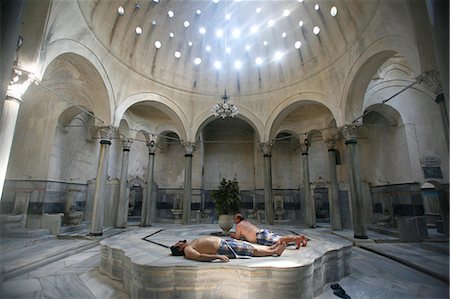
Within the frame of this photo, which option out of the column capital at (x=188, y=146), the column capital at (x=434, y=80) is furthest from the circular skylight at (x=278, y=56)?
the column capital at (x=434, y=80)

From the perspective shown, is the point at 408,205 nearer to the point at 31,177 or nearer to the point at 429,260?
the point at 429,260

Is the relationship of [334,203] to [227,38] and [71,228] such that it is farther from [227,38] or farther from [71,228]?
[71,228]

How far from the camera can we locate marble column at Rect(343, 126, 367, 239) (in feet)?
26.1

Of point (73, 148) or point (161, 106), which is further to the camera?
point (161, 106)

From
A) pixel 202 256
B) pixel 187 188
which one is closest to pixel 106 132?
pixel 187 188

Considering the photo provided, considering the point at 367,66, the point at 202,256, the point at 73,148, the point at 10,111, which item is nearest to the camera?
the point at 202,256

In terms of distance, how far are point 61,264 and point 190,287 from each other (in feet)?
13.2

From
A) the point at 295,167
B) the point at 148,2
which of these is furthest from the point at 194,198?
the point at 148,2

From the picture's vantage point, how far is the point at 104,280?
425cm

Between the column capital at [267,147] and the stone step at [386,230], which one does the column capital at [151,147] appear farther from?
the stone step at [386,230]

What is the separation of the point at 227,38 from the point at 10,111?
970 centimetres

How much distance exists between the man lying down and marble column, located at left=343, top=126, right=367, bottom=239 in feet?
18.5

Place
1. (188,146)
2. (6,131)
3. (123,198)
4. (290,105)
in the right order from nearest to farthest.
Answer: (6,131), (123,198), (290,105), (188,146)

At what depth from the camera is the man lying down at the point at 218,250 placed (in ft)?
11.5
